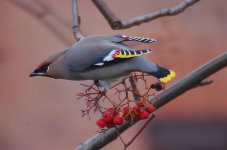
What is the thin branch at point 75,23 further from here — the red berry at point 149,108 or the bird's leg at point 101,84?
the red berry at point 149,108

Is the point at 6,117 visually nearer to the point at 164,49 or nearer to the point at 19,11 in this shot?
the point at 19,11

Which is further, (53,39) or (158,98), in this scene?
(53,39)

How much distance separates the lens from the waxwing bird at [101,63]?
1774mm

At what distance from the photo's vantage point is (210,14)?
11.7 ft

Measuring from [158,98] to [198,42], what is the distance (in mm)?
1716

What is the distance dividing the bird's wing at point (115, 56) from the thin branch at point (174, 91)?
6.8 inches

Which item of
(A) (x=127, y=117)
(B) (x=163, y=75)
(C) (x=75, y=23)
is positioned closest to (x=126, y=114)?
(A) (x=127, y=117)

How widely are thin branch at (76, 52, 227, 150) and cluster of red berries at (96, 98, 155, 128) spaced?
3.1 inches

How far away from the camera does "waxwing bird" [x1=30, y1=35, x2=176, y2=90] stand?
69.9 inches

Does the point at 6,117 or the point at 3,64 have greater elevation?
the point at 3,64

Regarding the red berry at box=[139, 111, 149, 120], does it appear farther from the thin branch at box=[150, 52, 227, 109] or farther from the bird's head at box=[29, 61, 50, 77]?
the bird's head at box=[29, 61, 50, 77]

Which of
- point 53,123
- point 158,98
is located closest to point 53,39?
point 53,123

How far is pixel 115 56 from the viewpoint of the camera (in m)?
1.75

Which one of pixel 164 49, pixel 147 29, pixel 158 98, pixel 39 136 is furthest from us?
pixel 39 136
